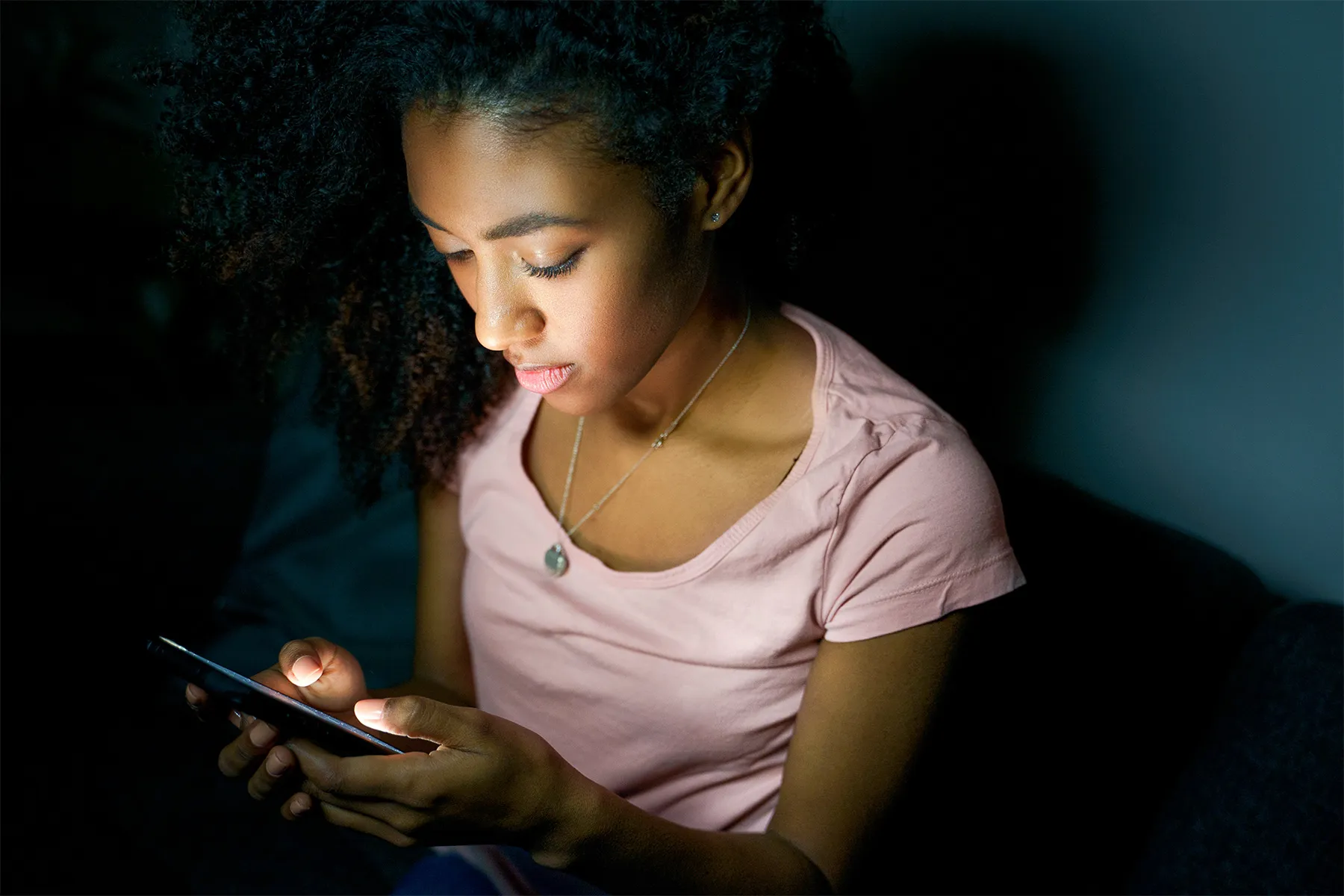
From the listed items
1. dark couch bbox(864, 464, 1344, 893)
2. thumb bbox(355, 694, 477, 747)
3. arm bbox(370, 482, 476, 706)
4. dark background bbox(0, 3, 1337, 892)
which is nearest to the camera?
thumb bbox(355, 694, 477, 747)

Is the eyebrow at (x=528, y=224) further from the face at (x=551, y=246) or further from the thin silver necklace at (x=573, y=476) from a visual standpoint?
the thin silver necklace at (x=573, y=476)

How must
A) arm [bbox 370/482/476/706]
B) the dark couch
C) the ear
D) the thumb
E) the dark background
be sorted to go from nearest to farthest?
the thumb, the ear, the dark couch, arm [bbox 370/482/476/706], the dark background

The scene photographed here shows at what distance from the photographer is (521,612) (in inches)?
42.9

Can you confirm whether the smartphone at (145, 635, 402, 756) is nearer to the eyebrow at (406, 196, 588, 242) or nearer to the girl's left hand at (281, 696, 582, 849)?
the girl's left hand at (281, 696, 582, 849)

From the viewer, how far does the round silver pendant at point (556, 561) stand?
106cm

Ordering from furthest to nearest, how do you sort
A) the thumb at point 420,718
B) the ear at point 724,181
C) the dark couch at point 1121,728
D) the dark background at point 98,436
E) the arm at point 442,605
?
the dark background at point 98,436, the arm at point 442,605, the dark couch at point 1121,728, the ear at point 724,181, the thumb at point 420,718

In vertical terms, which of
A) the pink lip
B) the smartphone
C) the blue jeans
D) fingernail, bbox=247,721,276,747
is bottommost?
the blue jeans

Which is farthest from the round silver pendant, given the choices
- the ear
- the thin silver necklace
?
the ear

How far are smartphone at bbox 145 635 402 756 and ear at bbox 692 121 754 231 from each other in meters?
0.48

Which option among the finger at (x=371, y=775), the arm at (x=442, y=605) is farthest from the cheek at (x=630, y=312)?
the arm at (x=442, y=605)

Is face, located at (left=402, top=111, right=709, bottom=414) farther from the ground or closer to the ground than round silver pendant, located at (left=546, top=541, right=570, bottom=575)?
farther from the ground

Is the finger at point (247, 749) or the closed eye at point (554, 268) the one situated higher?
the closed eye at point (554, 268)

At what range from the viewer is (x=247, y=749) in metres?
0.90

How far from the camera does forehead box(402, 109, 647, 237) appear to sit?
0.78m
